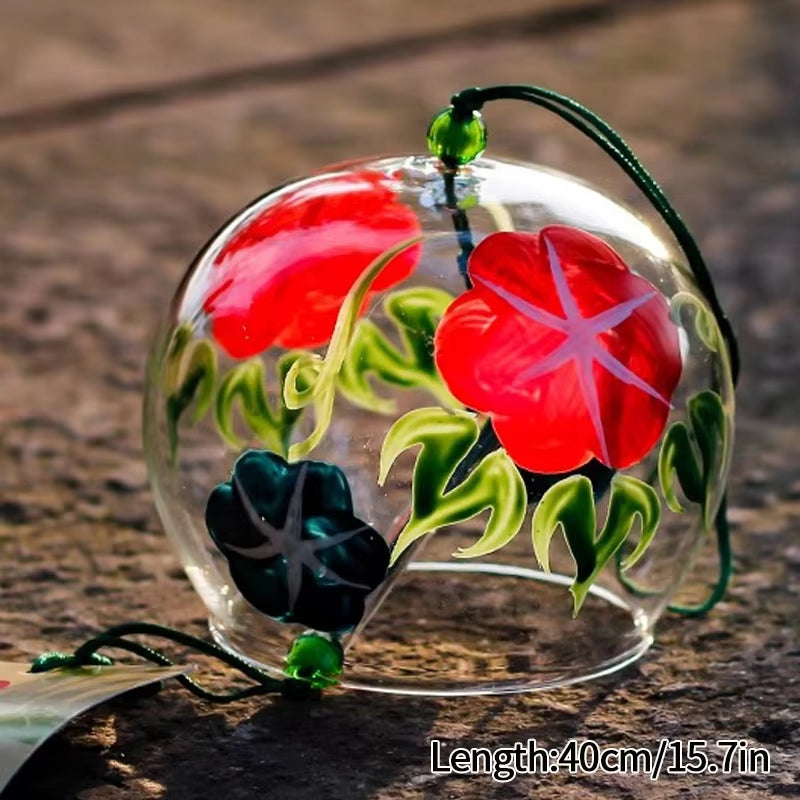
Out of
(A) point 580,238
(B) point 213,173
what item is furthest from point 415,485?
(B) point 213,173

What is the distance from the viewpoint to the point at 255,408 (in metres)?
1.56

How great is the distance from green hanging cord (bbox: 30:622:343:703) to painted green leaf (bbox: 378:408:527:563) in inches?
5.8

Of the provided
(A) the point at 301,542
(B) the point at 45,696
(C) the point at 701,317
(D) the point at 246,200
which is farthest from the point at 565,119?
(D) the point at 246,200

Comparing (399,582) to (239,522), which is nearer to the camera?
(239,522)

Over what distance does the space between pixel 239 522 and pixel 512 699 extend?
299 mm

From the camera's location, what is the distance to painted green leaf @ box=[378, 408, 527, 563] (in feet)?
4.84

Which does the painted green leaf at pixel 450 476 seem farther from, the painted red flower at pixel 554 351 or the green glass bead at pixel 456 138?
the green glass bead at pixel 456 138

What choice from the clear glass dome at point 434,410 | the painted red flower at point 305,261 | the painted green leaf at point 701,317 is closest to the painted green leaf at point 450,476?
the clear glass dome at point 434,410

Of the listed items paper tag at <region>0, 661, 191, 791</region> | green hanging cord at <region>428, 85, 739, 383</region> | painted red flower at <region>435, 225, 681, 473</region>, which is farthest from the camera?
green hanging cord at <region>428, 85, 739, 383</region>

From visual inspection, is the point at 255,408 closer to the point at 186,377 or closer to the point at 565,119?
the point at 186,377

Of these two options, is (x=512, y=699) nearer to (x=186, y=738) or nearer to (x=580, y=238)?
(x=186, y=738)

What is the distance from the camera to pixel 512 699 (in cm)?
156

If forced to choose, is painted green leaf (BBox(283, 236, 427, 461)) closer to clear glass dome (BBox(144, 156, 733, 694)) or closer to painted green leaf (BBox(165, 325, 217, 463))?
clear glass dome (BBox(144, 156, 733, 694))

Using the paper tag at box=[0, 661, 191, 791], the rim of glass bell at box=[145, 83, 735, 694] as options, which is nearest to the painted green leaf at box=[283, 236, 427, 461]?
the rim of glass bell at box=[145, 83, 735, 694]
